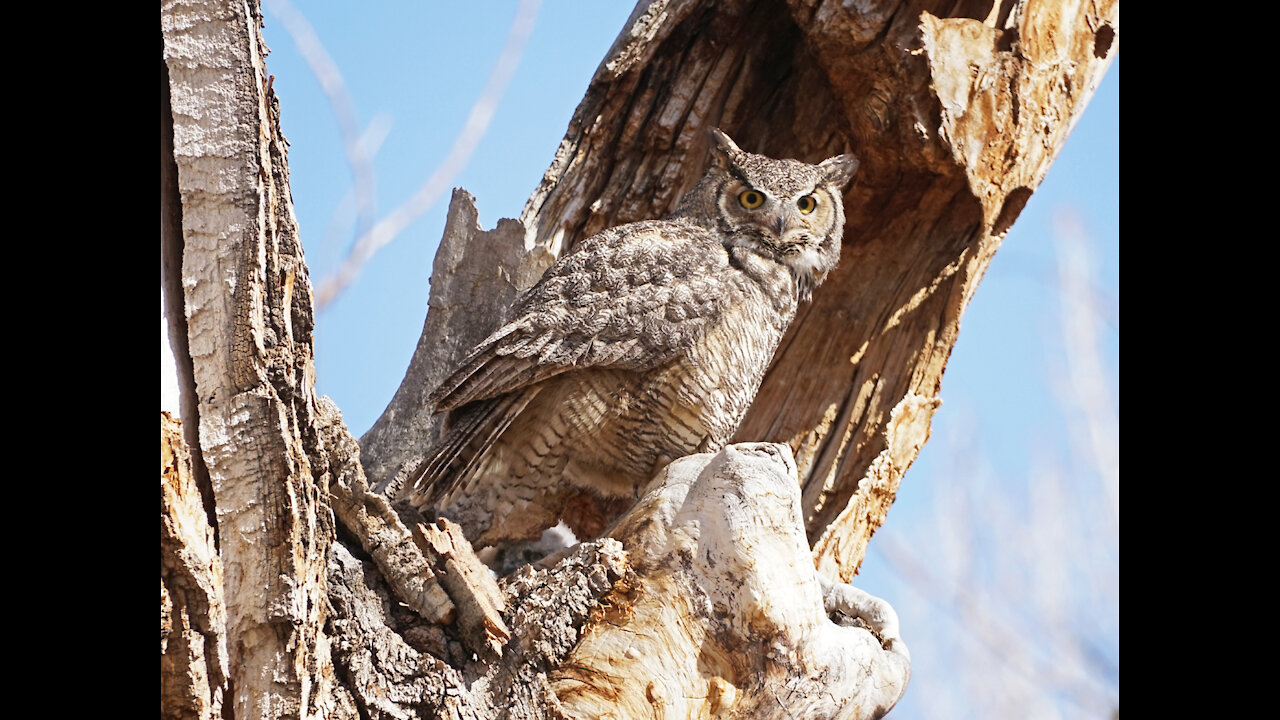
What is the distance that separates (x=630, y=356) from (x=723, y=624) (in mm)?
917

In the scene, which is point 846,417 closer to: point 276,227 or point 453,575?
point 453,575

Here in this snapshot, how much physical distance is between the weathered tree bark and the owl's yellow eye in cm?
54

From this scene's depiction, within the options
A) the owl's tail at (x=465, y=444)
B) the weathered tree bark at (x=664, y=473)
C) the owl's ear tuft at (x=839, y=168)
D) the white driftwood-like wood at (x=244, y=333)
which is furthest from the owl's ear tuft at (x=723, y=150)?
the white driftwood-like wood at (x=244, y=333)

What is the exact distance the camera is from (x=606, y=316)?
2783 millimetres

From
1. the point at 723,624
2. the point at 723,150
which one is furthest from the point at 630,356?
the point at 723,624

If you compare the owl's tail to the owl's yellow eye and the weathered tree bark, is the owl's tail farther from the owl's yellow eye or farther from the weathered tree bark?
the owl's yellow eye

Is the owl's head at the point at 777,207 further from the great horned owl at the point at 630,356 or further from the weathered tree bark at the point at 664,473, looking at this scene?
the weathered tree bark at the point at 664,473

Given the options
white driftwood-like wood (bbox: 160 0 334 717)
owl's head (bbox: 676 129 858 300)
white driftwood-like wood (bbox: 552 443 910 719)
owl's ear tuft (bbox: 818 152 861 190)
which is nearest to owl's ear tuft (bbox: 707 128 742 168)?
owl's head (bbox: 676 129 858 300)

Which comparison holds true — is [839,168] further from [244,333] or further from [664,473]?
[244,333]

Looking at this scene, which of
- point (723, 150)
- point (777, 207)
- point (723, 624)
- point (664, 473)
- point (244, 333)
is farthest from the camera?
point (723, 150)

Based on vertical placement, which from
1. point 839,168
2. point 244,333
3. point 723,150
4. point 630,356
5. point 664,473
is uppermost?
point 839,168

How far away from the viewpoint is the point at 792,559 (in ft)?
6.97

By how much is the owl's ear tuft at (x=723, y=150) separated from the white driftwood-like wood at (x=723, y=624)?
1294 millimetres
